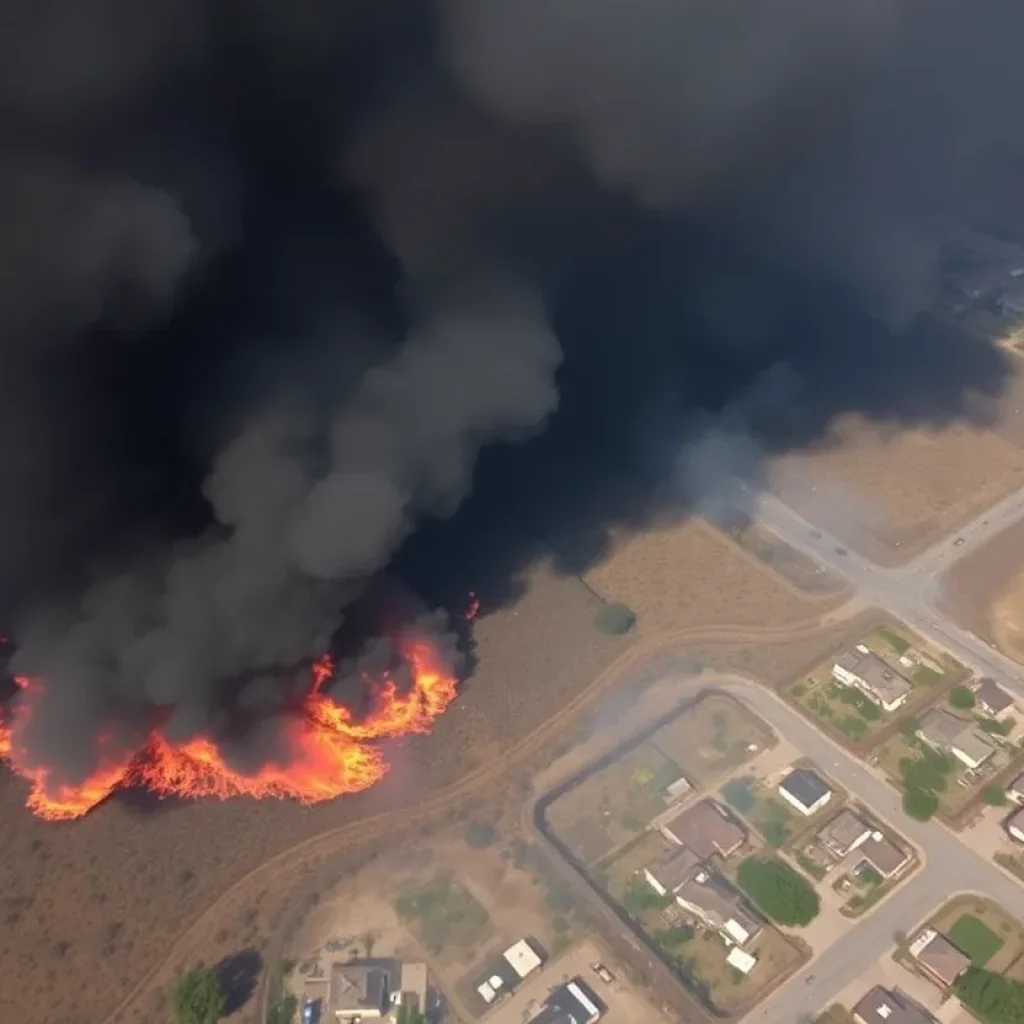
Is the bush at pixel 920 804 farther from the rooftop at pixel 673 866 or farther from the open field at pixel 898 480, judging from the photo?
the open field at pixel 898 480

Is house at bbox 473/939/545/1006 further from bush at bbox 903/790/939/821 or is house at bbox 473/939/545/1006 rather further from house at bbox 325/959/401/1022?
bush at bbox 903/790/939/821

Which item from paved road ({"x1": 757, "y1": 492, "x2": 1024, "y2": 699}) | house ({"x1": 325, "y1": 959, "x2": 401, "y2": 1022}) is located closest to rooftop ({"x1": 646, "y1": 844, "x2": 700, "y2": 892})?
house ({"x1": 325, "y1": 959, "x2": 401, "y2": 1022})

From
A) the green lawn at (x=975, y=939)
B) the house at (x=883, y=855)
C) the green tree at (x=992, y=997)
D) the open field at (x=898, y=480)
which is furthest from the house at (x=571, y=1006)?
the open field at (x=898, y=480)

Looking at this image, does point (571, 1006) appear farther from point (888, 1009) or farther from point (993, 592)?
point (993, 592)

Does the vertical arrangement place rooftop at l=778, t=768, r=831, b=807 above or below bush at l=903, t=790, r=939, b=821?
below

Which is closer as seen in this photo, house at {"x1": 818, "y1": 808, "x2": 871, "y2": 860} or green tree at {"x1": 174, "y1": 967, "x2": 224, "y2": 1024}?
green tree at {"x1": 174, "y1": 967, "x2": 224, "y2": 1024}

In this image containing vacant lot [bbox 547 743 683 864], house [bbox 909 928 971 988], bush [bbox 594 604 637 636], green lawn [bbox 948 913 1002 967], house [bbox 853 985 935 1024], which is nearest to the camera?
house [bbox 853 985 935 1024]

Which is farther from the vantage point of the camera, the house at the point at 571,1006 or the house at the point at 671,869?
the house at the point at 671,869
